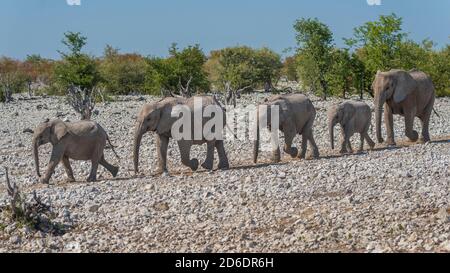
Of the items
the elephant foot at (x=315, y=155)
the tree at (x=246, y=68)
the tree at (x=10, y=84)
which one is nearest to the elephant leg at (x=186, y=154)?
the elephant foot at (x=315, y=155)

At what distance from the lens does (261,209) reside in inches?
400

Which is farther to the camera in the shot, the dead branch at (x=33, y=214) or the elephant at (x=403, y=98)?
the elephant at (x=403, y=98)

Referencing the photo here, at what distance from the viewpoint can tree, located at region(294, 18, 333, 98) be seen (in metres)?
36.8

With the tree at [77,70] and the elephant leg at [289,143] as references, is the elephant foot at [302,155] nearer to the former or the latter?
the elephant leg at [289,143]

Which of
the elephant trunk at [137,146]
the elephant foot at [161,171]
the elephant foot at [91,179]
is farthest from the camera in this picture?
the elephant trunk at [137,146]

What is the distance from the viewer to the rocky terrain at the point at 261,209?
8.74 metres

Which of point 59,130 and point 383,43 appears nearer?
point 59,130

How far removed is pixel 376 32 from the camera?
33.3m

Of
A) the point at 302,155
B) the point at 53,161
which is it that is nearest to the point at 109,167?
the point at 53,161

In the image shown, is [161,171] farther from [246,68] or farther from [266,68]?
[266,68]

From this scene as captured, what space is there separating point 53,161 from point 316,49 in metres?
25.0
